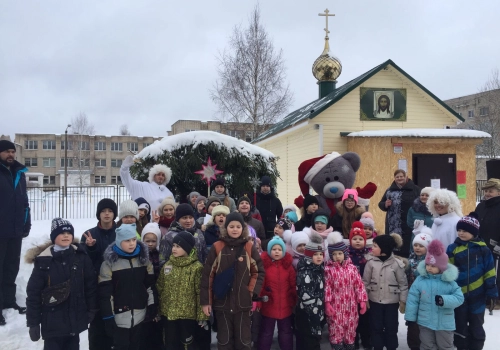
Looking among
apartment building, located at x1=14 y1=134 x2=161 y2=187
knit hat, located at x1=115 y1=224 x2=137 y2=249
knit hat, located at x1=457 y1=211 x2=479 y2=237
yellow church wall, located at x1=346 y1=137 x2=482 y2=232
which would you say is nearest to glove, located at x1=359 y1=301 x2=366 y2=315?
knit hat, located at x1=457 y1=211 x2=479 y2=237

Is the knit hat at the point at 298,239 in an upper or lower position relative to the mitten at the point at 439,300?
upper

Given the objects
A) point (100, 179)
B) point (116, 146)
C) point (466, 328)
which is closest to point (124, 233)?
point (466, 328)

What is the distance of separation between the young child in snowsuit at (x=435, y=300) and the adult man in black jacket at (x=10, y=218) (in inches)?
186

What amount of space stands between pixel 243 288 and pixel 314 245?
0.88m

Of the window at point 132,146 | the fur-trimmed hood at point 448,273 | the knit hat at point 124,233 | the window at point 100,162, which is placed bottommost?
the fur-trimmed hood at point 448,273

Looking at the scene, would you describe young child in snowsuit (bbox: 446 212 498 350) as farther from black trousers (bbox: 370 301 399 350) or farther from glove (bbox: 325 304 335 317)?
glove (bbox: 325 304 335 317)

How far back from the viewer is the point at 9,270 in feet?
17.3

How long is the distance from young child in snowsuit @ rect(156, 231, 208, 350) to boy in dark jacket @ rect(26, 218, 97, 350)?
646 mm

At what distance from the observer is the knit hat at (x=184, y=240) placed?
12.7ft

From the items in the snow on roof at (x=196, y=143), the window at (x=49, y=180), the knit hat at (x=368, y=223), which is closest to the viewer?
the knit hat at (x=368, y=223)

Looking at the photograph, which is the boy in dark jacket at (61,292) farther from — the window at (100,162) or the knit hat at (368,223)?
the window at (100,162)

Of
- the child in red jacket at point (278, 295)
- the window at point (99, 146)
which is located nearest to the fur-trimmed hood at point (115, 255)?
the child in red jacket at point (278, 295)

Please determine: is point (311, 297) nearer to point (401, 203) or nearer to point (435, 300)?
point (435, 300)

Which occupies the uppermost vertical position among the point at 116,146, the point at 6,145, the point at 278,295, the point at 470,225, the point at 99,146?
the point at 116,146
